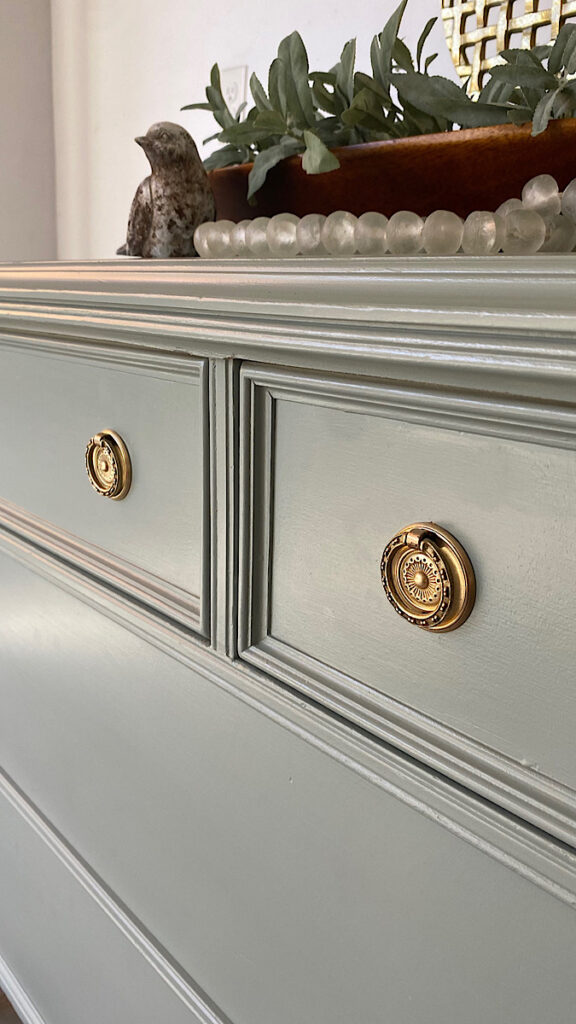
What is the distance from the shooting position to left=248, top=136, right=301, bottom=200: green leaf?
1.48 feet

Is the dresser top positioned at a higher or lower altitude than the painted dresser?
higher

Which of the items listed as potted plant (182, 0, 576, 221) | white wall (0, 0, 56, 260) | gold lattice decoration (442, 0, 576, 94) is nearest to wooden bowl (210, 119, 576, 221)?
potted plant (182, 0, 576, 221)

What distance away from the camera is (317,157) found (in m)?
0.41

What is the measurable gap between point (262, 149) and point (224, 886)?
1.44 feet

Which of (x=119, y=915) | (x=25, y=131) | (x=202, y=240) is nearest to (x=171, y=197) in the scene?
(x=202, y=240)

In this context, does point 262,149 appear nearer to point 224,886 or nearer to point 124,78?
point 224,886

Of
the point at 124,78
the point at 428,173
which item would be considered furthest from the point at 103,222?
the point at 428,173

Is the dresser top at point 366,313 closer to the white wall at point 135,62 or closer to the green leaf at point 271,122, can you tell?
the green leaf at point 271,122

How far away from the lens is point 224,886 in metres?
0.40

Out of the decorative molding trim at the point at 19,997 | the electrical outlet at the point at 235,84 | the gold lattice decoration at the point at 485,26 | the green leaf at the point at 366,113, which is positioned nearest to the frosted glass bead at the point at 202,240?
the green leaf at the point at 366,113

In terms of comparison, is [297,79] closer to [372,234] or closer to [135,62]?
[372,234]

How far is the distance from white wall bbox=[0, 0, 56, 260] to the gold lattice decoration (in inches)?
36.0

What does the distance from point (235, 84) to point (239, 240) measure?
584 mm

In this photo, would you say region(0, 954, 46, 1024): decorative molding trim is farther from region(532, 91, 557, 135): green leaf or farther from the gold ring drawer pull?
region(532, 91, 557, 135): green leaf
